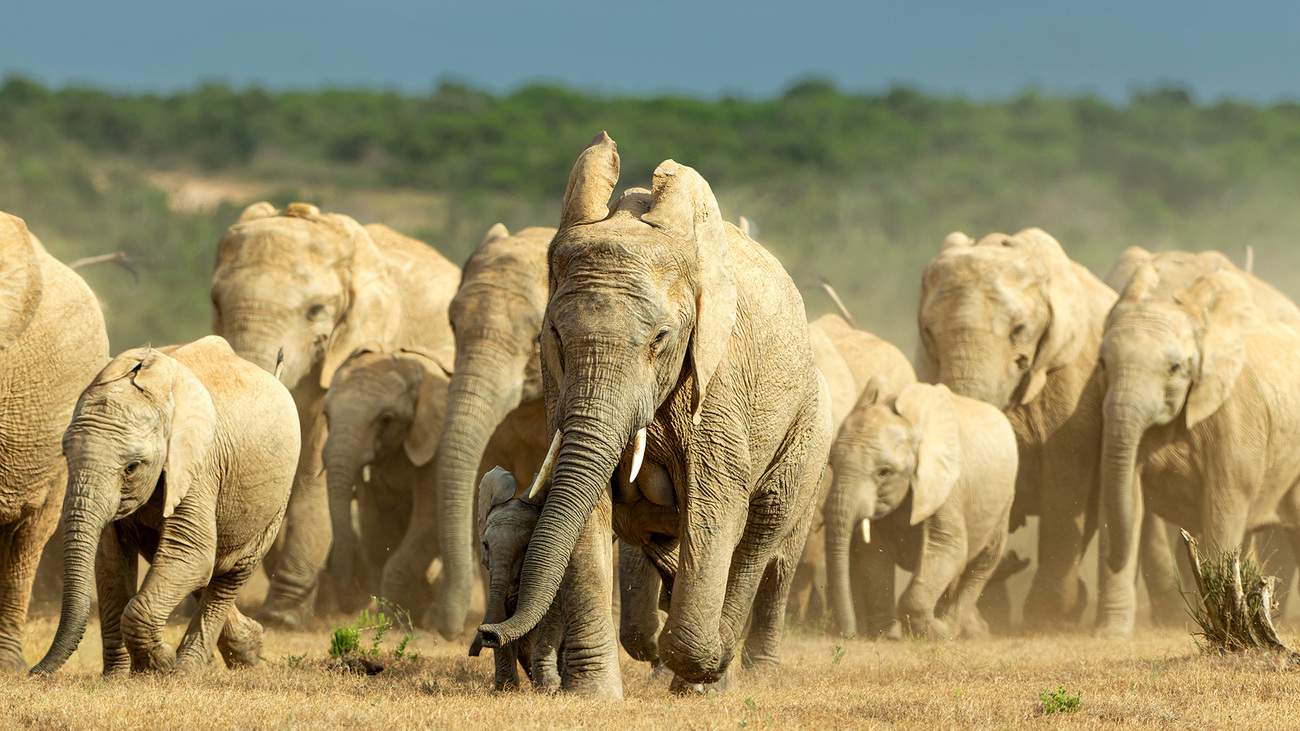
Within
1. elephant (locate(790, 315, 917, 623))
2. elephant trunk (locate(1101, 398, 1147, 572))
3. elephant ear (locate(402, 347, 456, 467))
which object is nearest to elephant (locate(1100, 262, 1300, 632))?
elephant trunk (locate(1101, 398, 1147, 572))

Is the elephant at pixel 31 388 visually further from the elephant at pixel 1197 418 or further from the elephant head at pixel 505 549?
the elephant at pixel 1197 418

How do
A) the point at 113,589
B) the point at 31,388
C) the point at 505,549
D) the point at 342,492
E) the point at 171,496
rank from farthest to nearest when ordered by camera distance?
1. the point at 342,492
2. the point at 31,388
3. the point at 113,589
4. the point at 171,496
5. the point at 505,549

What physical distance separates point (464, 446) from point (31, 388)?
2.37 meters

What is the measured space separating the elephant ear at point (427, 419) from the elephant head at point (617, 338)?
4.83 meters

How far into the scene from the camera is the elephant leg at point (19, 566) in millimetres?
8438

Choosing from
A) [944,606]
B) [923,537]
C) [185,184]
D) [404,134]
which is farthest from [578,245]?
[404,134]

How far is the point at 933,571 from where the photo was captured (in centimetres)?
1092

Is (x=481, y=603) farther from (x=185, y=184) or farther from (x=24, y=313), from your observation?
(x=185, y=184)

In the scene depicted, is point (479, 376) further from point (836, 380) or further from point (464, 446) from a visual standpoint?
point (836, 380)

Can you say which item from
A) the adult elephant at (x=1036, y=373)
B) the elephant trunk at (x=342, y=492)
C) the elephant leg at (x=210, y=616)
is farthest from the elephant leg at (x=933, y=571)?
the elephant leg at (x=210, y=616)

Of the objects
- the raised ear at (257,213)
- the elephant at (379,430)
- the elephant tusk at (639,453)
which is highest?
the raised ear at (257,213)

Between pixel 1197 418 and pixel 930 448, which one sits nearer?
pixel 930 448

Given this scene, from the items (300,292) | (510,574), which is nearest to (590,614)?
(510,574)

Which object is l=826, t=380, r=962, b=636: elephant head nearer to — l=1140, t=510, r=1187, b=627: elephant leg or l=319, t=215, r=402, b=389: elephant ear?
l=1140, t=510, r=1187, b=627: elephant leg
